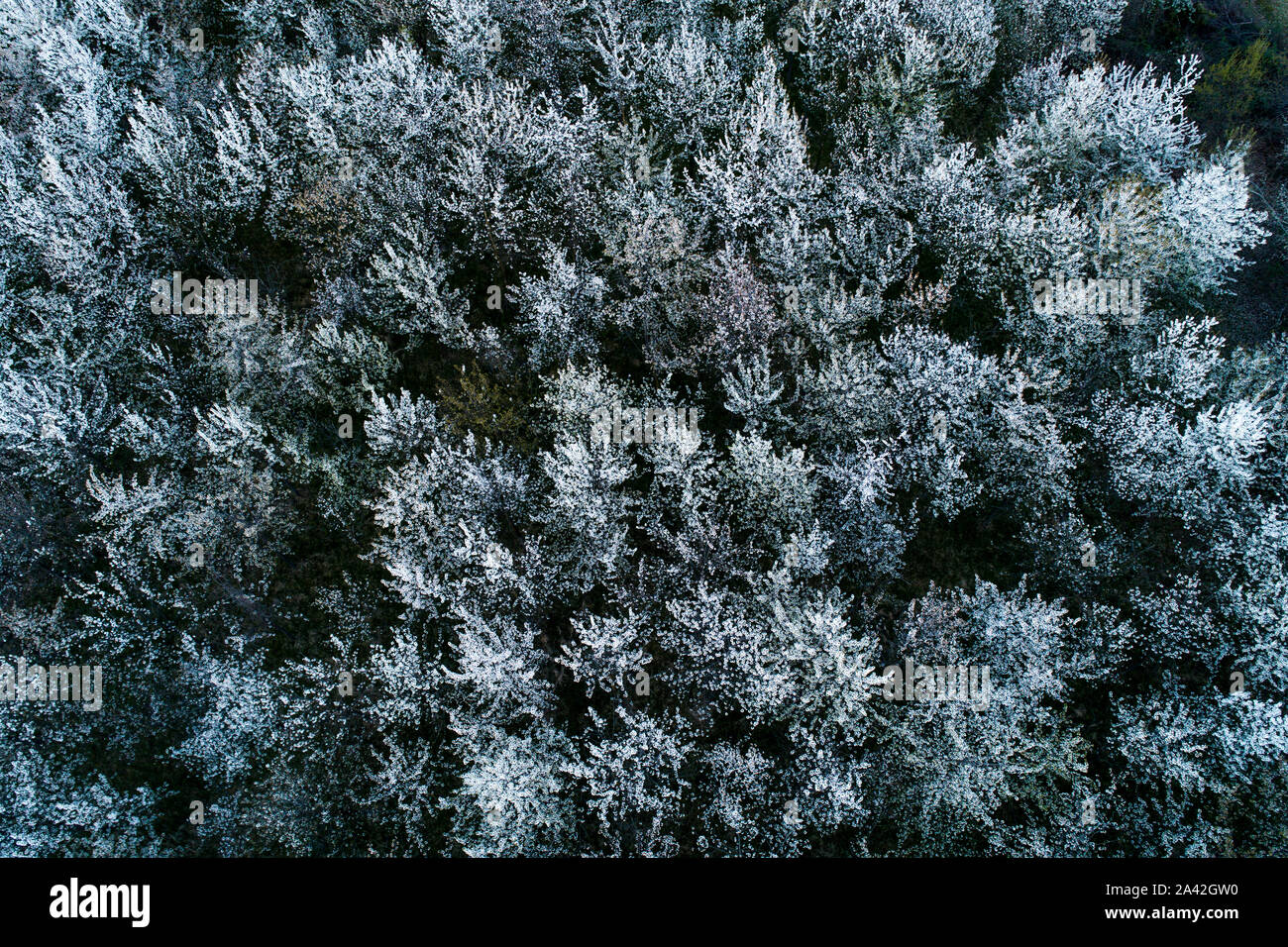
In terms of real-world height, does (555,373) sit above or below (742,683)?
above

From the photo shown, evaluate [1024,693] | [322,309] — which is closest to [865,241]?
[1024,693]

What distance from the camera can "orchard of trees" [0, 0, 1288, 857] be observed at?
19.3m

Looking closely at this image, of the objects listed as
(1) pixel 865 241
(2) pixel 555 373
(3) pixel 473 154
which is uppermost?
(3) pixel 473 154

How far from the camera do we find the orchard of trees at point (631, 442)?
63.4 ft

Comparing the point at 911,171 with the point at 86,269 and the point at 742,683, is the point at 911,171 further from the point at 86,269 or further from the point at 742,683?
the point at 86,269

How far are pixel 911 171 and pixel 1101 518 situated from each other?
14199 millimetres

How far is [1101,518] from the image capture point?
24375mm

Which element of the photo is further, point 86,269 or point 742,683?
point 86,269

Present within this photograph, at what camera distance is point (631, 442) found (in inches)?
926
